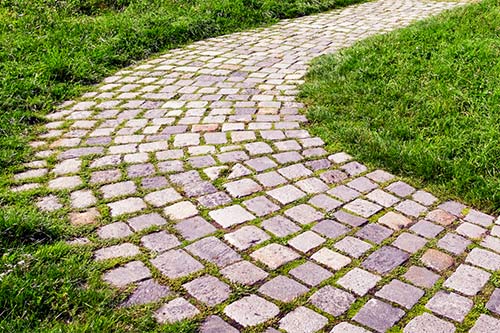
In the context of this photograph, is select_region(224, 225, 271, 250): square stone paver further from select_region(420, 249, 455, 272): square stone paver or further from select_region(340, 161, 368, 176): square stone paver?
select_region(340, 161, 368, 176): square stone paver

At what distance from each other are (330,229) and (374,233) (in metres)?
0.24

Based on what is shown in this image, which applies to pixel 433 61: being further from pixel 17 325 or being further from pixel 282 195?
pixel 17 325

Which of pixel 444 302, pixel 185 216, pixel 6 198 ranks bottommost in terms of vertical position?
pixel 444 302

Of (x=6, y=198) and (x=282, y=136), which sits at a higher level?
(x=6, y=198)

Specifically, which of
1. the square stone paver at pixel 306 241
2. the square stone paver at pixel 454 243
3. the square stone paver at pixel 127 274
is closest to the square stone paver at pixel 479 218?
the square stone paver at pixel 454 243

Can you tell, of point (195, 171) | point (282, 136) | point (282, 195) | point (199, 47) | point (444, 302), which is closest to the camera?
point (444, 302)

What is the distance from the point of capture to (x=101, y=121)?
4.60 m

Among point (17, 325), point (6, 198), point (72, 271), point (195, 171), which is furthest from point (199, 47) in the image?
point (17, 325)

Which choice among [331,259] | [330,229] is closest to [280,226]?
[330,229]

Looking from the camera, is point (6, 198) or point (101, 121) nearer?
point (6, 198)

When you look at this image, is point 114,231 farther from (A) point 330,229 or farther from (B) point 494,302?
Answer: (B) point 494,302

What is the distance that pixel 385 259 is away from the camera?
2.96m

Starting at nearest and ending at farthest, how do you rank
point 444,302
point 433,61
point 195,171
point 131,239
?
1. point 444,302
2. point 131,239
3. point 195,171
4. point 433,61

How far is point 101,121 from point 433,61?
2977mm
